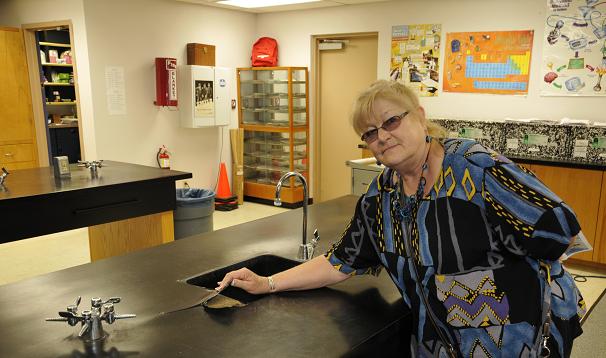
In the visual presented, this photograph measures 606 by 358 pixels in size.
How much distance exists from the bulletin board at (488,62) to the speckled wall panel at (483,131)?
0.39 m

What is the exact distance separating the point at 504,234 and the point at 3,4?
6401 mm

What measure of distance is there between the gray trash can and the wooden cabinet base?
291mm

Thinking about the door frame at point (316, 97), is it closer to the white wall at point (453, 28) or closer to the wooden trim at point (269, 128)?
the white wall at point (453, 28)

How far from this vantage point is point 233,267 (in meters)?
1.91

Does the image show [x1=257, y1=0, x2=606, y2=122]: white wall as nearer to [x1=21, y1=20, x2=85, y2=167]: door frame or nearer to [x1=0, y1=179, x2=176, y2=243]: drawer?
[x1=21, y1=20, x2=85, y2=167]: door frame

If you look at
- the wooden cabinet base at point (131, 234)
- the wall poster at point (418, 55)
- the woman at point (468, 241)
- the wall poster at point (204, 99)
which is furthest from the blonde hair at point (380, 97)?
the wall poster at point (204, 99)

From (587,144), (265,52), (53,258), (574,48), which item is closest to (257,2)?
(265,52)

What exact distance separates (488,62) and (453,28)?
0.52 metres

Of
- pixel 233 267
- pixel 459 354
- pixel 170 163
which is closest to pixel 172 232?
pixel 233 267

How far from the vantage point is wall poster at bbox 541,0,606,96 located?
14.2 ft

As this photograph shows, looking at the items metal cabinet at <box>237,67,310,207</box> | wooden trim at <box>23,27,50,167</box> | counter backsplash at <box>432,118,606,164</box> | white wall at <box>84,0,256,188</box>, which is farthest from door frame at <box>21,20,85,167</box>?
counter backsplash at <box>432,118,606,164</box>

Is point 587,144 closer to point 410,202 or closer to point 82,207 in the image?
point 410,202

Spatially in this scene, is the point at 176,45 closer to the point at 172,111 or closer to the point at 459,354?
the point at 172,111

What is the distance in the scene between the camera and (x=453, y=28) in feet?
16.7
